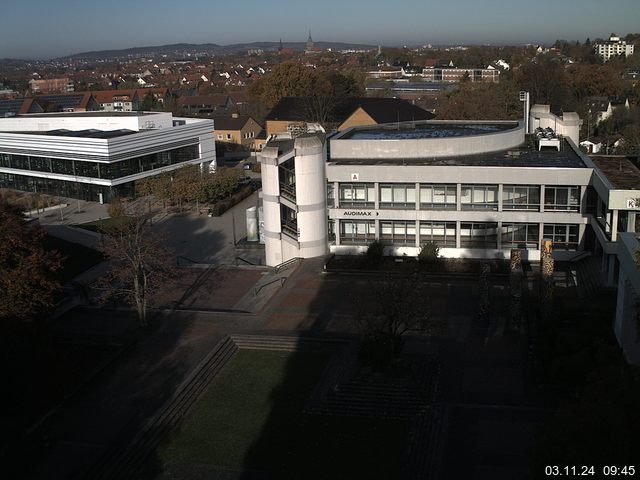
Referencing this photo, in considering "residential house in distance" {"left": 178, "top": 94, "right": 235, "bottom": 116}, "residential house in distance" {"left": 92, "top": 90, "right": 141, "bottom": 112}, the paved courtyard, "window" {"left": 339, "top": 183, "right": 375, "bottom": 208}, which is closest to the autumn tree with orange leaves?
the paved courtyard

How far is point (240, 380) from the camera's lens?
22.5 m

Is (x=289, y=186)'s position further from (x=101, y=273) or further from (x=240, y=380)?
(x=240, y=380)

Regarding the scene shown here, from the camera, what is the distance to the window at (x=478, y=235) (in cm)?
3369

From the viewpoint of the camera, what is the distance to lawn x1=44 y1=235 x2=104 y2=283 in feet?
111

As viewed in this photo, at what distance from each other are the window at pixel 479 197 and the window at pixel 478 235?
0.82 m

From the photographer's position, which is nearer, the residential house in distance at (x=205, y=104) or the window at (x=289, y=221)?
the window at (x=289, y=221)

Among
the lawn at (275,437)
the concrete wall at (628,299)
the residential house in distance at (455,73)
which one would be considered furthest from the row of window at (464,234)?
the residential house in distance at (455,73)

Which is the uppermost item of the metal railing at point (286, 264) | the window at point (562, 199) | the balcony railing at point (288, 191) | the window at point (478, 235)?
the balcony railing at point (288, 191)

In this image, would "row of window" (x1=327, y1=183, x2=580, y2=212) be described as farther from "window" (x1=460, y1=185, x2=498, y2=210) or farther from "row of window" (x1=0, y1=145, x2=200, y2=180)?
"row of window" (x1=0, y1=145, x2=200, y2=180)

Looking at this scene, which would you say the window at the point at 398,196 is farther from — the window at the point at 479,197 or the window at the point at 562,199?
the window at the point at 562,199

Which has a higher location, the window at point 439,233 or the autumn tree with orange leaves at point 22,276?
the autumn tree with orange leaves at point 22,276

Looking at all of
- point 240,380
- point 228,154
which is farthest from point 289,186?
point 228,154

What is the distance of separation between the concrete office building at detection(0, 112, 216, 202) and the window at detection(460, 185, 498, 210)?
93.3 ft

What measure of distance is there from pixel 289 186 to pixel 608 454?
80.7 feet
